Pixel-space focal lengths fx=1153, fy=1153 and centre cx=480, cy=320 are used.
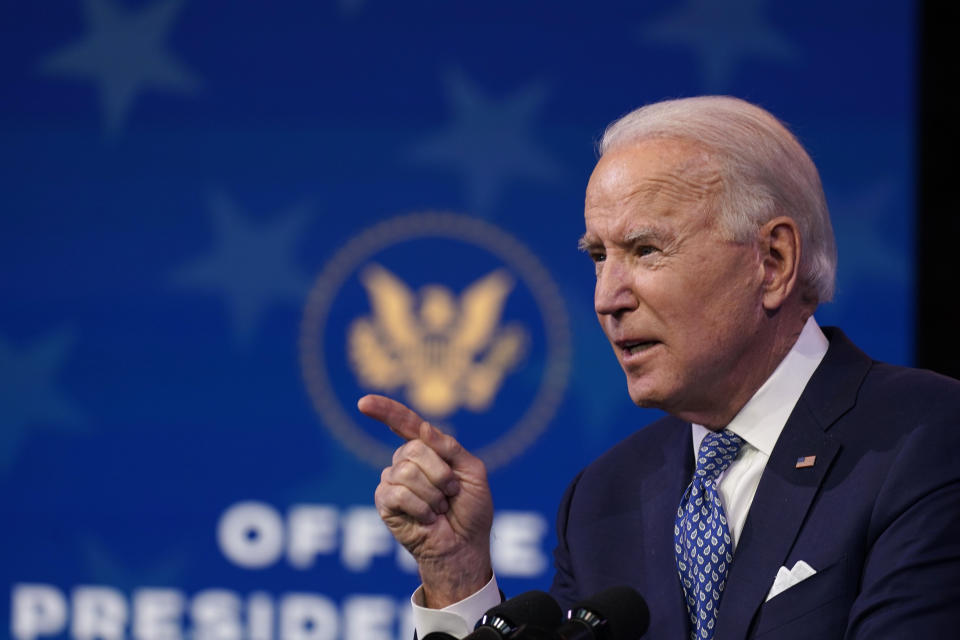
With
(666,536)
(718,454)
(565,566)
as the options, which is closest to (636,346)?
(718,454)

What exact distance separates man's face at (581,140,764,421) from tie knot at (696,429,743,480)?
7cm

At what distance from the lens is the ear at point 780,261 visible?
5.81 ft

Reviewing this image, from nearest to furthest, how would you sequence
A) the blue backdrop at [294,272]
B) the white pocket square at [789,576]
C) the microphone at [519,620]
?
the microphone at [519,620] → the white pocket square at [789,576] → the blue backdrop at [294,272]

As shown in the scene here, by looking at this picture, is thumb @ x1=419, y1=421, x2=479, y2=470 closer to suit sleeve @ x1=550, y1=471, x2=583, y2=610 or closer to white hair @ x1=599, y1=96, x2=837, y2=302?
suit sleeve @ x1=550, y1=471, x2=583, y2=610

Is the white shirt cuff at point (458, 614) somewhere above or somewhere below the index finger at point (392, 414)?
below

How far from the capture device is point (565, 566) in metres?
2.01

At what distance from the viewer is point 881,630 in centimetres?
143

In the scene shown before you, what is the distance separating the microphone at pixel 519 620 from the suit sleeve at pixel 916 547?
43 cm

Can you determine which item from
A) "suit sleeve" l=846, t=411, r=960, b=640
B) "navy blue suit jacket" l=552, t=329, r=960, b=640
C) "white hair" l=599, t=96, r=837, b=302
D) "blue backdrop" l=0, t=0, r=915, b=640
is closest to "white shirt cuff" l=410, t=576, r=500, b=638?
"navy blue suit jacket" l=552, t=329, r=960, b=640

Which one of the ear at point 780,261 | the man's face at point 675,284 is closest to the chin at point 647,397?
the man's face at point 675,284

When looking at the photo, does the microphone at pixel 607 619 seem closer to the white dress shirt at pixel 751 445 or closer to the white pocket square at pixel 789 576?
the white pocket square at pixel 789 576

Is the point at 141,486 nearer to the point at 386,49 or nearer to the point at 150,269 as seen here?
the point at 150,269

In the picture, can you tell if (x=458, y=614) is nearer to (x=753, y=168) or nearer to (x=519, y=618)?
(x=519, y=618)

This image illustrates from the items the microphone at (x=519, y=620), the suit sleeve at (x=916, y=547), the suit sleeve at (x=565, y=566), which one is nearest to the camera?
the microphone at (x=519, y=620)
